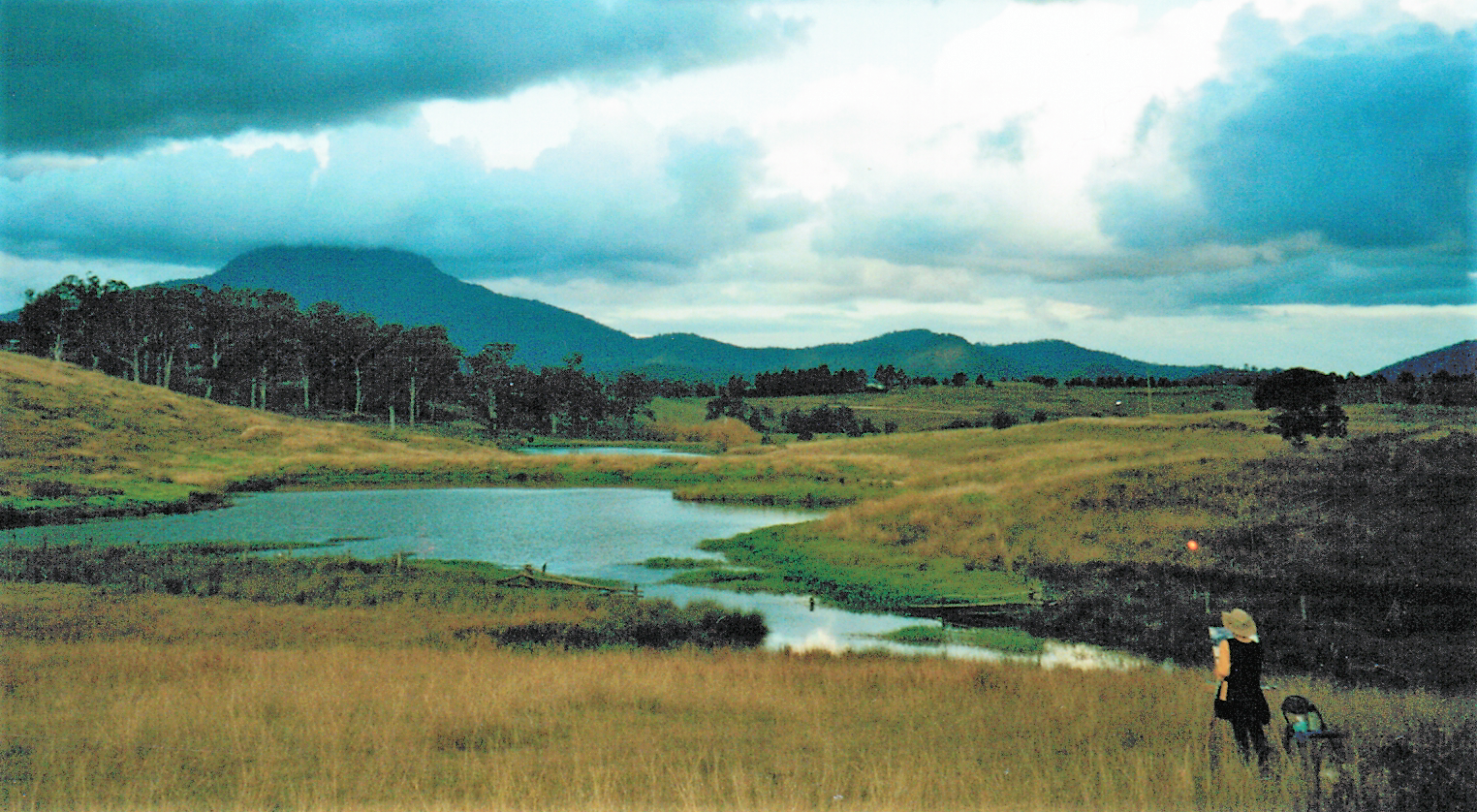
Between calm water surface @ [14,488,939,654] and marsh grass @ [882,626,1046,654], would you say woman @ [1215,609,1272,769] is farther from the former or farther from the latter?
calm water surface @ [14,488,939,654]

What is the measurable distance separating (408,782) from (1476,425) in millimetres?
78070

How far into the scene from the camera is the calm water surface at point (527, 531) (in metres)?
36.2

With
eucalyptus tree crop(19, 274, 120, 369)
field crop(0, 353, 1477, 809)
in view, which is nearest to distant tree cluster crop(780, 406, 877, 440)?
field crop(0, 353, 1477, 809)

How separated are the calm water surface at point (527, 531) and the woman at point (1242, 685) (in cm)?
1829

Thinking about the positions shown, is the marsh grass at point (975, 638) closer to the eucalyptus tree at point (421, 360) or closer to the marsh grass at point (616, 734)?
the marsh grass at point (616, 734)

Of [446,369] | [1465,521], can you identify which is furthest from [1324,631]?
[446,369]

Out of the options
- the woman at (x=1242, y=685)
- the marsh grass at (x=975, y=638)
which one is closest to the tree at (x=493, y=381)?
the marsh grass at (x=975, y=638)

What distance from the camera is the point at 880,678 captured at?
67.3 ft

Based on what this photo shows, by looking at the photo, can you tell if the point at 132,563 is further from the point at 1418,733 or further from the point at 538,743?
the point at 1418,733

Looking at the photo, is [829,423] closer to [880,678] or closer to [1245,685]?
[880,678]

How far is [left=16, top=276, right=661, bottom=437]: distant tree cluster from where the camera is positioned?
461ft

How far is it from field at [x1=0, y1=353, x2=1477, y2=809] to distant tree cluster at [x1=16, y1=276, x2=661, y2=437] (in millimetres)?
87198

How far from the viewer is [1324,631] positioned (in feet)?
97.0

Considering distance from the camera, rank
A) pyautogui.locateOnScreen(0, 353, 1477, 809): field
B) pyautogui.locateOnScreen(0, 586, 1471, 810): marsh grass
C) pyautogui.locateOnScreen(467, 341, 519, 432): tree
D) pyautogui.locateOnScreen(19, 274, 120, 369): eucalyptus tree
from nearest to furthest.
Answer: pyautogui.locateOnScreen(0, 586, 1471, 810): marsh grass
pyautogui.locateOnScreen(0, 353, 1477, 809): field
pyautogui.locateOnScreen(19, 274, 120, 369): eucalyptus tree
pyautogui.locateOnScreen(467, 341, 519, 432): tree
